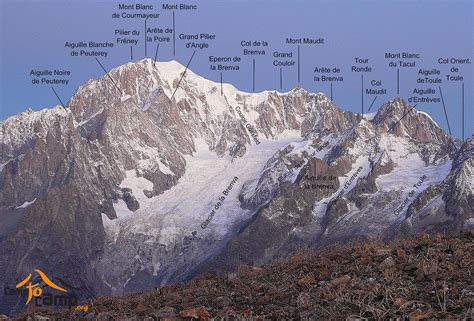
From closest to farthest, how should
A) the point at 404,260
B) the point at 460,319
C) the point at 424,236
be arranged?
the point at 460,319 → the point at 404,260 → the point at 424,236

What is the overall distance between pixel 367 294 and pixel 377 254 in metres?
5.92

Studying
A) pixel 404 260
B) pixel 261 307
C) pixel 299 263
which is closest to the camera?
pixel 261 307

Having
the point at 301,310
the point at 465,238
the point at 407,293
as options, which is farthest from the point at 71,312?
the point at 465,238

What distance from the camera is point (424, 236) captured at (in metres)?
26.5

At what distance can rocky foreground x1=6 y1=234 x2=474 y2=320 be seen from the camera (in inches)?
659

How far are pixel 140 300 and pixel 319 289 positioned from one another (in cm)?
642

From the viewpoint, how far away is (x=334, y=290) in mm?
18703

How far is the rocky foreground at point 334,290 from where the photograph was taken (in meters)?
16.7

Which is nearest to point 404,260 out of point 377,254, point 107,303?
point 377,254

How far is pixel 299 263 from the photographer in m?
24.9

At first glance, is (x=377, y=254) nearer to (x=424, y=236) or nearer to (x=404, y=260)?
(x=404, y=260)

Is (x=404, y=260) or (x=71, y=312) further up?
(x=404, y=260)

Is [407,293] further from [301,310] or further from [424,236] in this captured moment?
[424,236]

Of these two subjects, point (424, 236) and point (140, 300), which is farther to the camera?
point (424, 236)
